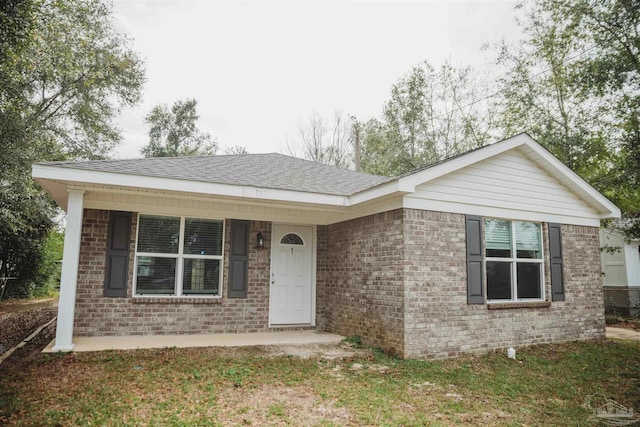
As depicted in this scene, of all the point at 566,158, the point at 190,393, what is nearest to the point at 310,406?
the point at 190,393

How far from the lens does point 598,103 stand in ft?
44.0

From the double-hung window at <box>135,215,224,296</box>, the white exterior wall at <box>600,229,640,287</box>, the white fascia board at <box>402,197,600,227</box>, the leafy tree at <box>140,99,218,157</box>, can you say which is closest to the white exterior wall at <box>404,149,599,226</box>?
the white fascia board at <box>402,197,600,227</box>

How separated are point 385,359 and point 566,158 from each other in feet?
36.4

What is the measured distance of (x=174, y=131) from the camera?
84.2 ft

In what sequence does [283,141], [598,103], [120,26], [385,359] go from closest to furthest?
[385,359]
[598,103]
[120,26]
[283,141]

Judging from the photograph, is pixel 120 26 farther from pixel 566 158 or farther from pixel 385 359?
pixel 566 158

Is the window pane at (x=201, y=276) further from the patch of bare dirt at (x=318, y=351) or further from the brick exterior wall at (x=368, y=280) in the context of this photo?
the brick exterior wall at (x=368, y=280)

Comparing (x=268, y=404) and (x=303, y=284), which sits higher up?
(x=303, y=284)

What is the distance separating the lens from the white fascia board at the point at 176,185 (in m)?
5.80

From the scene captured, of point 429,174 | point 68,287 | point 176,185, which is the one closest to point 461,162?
point 429,174

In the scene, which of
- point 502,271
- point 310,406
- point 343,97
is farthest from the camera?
point 343,97

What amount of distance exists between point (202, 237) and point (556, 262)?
22.6ft

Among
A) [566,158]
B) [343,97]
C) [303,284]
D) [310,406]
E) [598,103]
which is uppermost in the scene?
[343,97]

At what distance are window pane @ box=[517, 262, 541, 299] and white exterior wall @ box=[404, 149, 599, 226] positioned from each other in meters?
0.92
